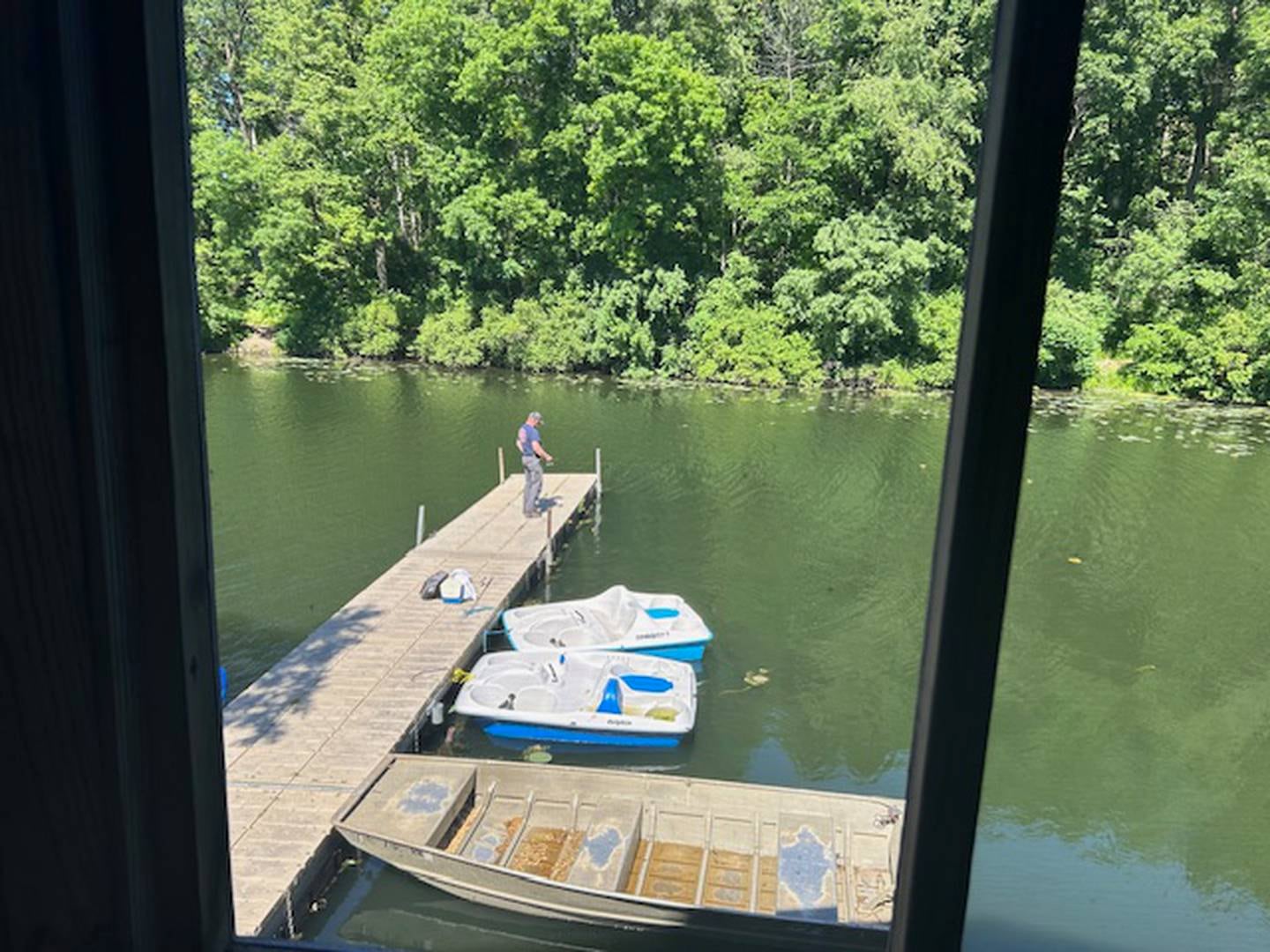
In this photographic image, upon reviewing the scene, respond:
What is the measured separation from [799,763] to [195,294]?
7.52 metres

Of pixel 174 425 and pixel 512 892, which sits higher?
pixel 174 425

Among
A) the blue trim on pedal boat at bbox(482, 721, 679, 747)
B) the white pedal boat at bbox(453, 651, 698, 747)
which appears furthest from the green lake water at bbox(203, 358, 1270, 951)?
the white pedal boat at bbox(453, 651, 698, 747)

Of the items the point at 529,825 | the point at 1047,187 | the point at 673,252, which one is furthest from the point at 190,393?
the point at 673,252

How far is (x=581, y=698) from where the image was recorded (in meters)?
7.29

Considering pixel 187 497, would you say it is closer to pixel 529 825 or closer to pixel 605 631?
pixel 529 825

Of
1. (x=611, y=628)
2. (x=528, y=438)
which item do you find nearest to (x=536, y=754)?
(x=611, y=628)

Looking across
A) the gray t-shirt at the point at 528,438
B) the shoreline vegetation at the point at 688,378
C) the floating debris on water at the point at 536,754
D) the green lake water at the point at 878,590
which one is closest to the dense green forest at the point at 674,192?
the shoreline vegetation at the point at 688,378

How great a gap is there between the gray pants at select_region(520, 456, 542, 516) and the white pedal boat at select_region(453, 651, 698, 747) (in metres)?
4.11

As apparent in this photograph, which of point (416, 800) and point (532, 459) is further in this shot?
point (532, 459)

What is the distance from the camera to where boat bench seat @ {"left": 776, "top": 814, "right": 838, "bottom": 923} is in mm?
4875

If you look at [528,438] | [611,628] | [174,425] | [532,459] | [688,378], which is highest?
[174,425]

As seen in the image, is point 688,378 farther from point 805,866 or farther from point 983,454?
point 983,454

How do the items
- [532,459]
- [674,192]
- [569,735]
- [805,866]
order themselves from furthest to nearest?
[674,192], [532,459], [569,735], [805,866]

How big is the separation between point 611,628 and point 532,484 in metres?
3.47
